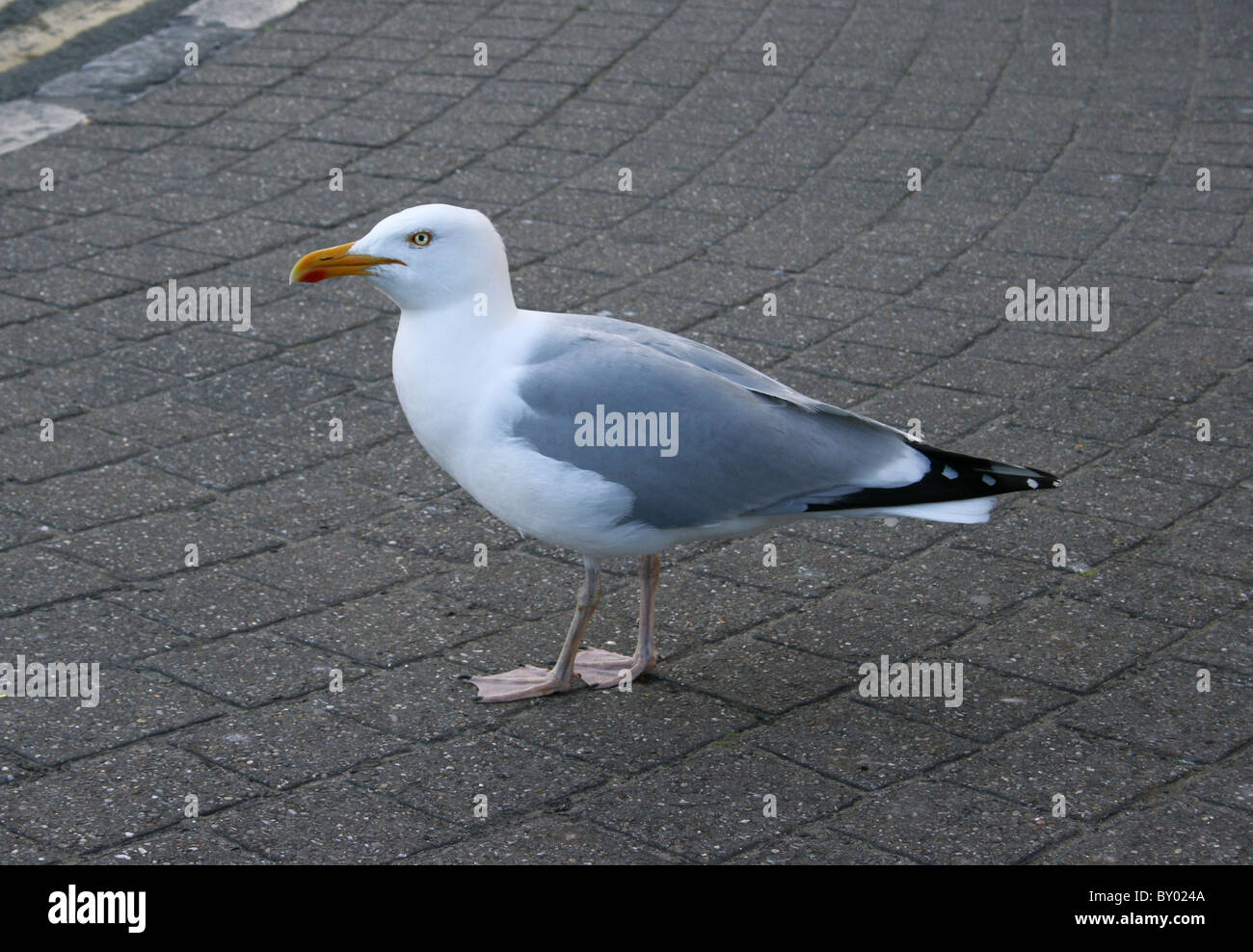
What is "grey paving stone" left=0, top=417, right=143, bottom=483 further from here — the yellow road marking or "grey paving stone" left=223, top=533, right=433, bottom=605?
the yellow road marking

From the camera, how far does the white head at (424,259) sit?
3.81m

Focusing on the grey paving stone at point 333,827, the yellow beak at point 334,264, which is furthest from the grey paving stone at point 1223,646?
the yellow beak at point 334,264

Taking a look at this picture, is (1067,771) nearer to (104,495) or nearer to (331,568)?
(331,568)

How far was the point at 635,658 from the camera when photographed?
4117mm

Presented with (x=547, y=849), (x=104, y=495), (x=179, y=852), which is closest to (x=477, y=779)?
(x=547, y=849)

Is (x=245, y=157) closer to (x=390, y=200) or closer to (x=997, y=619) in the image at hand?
(x=390, y=200)

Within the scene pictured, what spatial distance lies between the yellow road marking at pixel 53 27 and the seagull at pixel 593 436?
567 cm

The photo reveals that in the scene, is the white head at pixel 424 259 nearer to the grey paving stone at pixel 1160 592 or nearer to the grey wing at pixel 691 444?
the grey wing at pixel 691 444

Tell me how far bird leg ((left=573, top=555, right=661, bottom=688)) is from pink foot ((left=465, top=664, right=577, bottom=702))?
0.30 ft

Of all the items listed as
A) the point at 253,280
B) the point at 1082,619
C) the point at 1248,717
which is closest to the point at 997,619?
the point at 1082,619

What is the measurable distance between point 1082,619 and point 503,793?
6.11 feet

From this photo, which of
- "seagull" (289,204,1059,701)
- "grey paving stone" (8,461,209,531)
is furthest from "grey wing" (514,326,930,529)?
"grey paving stone" (8,461,209,531)

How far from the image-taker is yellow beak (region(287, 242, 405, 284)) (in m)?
3.83

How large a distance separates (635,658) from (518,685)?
1.19 ft
